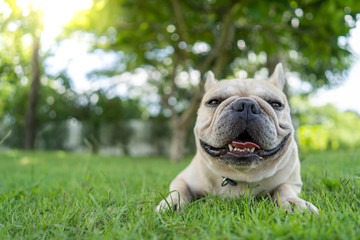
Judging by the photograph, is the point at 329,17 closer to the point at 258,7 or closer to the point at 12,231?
the point at 258,7

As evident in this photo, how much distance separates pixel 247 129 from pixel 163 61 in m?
8.29

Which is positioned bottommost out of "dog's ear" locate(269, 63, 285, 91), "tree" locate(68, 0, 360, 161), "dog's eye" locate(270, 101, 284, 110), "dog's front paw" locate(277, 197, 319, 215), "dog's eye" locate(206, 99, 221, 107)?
"dog's front paw" locate(277, 197, 319, 215)

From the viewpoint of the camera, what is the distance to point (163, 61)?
32.3ft

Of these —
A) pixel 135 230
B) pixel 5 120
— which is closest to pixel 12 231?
pixel 135 230

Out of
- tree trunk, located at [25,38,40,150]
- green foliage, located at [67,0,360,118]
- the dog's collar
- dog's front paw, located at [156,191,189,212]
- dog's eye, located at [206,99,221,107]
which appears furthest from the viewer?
tree trunk, located at [25,38,40,150]

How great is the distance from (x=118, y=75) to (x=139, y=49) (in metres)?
3.04

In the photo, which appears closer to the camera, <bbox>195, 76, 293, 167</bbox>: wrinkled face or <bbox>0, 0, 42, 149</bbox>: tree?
<bbox>195, 76, 293, 167</bbox>: wrinkled face

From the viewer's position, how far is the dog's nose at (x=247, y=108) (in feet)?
6.18

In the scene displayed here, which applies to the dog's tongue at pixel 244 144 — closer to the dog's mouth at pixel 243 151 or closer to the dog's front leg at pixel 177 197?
the dog's mouth at pixel 243 151

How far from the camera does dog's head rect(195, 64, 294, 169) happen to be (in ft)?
6.17

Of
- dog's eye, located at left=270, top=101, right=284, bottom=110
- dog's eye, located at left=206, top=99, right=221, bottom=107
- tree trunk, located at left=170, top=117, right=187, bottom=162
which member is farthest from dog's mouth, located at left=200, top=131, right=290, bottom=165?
tree trunk, located at left=170, top=117, right=187, bottom=162

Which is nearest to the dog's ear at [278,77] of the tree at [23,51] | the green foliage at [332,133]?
the tree at [23,51]

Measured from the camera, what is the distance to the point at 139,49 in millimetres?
6891

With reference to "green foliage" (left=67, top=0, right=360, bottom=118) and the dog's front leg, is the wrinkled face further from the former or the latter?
"green foliage" (left=67, top=0, right=360, bottom=118)
